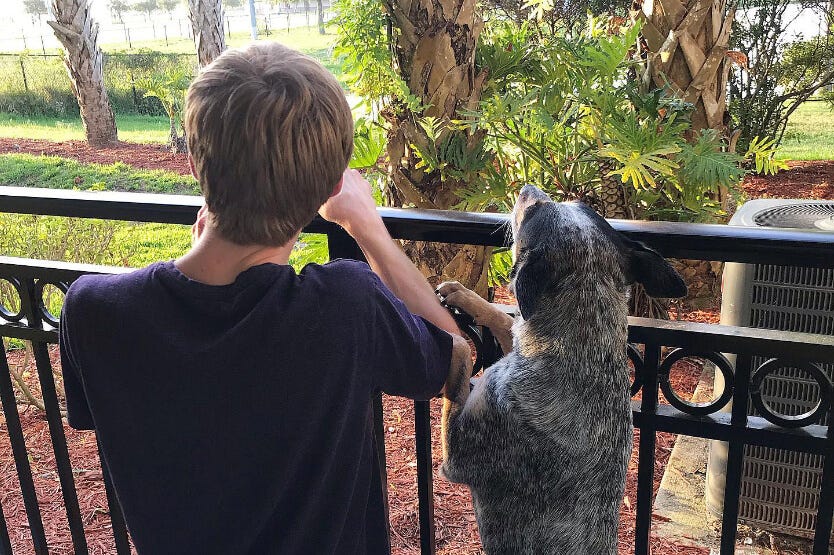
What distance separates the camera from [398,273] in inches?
67.4

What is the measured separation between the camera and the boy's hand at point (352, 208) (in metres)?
1.70

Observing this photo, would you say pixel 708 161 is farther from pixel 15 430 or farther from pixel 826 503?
pixel 15 430

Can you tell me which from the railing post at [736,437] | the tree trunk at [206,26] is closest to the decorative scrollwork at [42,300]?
the railing post at [736,437]

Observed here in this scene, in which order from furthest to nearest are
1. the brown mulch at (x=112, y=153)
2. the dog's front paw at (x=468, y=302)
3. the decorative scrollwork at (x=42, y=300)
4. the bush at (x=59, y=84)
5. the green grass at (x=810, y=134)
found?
the bush at (x=59, y=84), the brown mulch at (x=112, y=153), the green grass at (x=810, y=134), the decorative scrollwork at (x=42, y=300), the dog's front paw at (x=468, y=302)

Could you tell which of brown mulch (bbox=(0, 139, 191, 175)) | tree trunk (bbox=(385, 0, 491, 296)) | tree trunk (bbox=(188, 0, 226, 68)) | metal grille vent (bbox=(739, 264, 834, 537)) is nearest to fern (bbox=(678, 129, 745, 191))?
metal grille vent (bbox=(739, 264, 834, 537))

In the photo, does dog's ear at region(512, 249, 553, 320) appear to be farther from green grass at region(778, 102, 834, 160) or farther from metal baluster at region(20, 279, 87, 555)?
green grass at region(778, 102, 834, 160)

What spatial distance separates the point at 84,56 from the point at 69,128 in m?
6.01

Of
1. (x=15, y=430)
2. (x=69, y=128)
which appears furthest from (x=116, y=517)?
(x=69, y=128)

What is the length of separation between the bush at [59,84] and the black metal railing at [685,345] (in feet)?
64.3

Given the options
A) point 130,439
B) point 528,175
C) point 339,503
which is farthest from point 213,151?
point 528,175

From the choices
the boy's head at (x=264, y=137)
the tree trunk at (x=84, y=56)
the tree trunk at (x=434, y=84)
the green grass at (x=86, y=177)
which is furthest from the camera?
the tree trunk at (x=84, y=56)

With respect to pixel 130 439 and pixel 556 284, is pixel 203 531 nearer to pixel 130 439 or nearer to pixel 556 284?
pixel 130 439

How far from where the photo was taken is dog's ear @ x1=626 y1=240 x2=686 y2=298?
5.78ft

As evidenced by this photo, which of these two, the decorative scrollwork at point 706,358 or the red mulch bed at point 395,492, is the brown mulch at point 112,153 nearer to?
the red mulch bed at point 395,492
